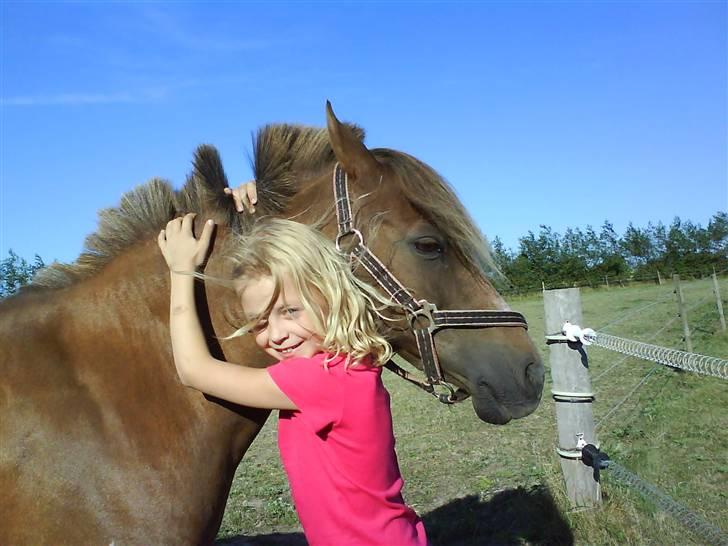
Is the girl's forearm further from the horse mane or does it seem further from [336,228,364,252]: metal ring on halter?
[336,228,364,252]: metal ring on halter

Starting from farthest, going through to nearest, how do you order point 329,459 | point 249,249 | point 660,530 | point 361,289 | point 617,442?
point 617,442, point 660,530, point 361,289, point 249,249, point 329,459

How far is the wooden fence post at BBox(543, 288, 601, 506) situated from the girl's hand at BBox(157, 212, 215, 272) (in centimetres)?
281

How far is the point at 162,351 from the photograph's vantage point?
2271 mm

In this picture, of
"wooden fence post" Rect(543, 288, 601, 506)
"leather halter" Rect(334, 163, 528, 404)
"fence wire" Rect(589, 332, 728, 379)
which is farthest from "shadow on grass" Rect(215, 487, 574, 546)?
"leather halter" Rect(334, 163, 528, 404)

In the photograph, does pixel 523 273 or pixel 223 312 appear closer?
pixel 223 312

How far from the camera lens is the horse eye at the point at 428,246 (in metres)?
2.42

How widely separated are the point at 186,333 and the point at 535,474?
14.7 ft

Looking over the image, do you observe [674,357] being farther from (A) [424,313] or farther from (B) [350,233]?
(B) [350,233]

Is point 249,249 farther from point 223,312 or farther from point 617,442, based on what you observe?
point 617,442

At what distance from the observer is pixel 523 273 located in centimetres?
4525

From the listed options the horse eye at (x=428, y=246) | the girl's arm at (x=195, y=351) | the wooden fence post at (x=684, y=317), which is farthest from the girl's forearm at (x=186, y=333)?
the wooden fence post at (x=684, y=317)

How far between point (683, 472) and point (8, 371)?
17.6 feet

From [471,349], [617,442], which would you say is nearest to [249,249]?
[471,349]

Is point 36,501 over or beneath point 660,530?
over
